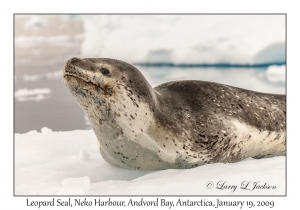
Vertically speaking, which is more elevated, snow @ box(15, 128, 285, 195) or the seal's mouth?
the seal's mouth

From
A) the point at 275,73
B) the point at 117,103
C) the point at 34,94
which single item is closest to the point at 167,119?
the point at 117,103

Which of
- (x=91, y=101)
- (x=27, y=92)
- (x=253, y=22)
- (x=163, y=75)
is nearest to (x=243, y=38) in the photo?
(x=253, y=22)

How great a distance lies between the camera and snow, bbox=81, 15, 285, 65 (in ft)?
18.7

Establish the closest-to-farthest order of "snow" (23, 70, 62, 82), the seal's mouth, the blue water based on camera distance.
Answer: the seal's mouth < the blue water < "snow" (23, 70, 62, 82)

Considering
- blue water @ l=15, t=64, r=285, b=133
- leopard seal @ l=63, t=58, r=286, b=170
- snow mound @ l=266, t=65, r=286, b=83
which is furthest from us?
blue water @ l=15, t=64, r=285, b=133

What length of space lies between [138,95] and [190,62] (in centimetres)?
267

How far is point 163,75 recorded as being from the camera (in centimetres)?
589

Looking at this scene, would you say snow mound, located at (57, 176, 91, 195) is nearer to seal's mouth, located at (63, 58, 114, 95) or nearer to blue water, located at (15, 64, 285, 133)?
seal's mouth, located at (63, 58, 114, 95)

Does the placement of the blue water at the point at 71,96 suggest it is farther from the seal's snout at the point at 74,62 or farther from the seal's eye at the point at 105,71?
the seal's snout at the point at 74,62

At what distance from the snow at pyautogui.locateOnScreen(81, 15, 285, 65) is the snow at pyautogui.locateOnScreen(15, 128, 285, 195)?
61.5 inches

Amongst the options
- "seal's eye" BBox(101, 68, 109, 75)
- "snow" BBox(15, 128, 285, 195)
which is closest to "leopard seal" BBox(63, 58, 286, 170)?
"seal's eye" BBox(101, 68, 109, 75)
